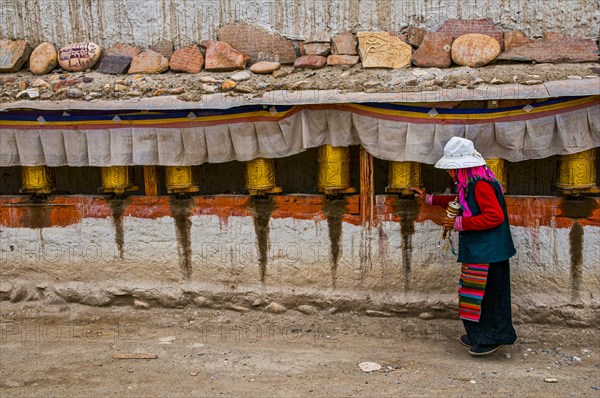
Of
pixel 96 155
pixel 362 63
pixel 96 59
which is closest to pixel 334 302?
pixel 362 63

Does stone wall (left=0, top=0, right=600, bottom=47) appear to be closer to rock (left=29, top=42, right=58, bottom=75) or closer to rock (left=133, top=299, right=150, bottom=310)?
rock (left=29, top=42, right=58, bottom=75)

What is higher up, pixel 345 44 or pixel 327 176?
pixel 345 44

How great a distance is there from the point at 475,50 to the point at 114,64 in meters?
2.94

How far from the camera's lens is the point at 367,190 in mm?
5719

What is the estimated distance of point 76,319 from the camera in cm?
615

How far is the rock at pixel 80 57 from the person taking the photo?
6277mm

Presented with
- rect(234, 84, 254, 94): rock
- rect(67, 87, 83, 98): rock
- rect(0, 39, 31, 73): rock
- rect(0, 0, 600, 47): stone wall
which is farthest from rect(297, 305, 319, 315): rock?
rect(0, 39, 31, 73): rock

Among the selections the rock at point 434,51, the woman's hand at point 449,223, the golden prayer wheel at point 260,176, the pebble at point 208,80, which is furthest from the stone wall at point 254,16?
the woman's hand at point 449,223

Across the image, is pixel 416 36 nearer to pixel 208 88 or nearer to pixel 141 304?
pixel 208 88

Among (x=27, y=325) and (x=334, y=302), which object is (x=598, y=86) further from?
(x=27, y=325)

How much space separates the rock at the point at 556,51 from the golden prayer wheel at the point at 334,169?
1.39 metres

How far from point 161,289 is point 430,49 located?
9.52ft

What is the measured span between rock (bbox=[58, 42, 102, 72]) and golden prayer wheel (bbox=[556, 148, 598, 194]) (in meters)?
3.87

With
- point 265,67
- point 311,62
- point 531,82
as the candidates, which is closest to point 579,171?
point 531,82
